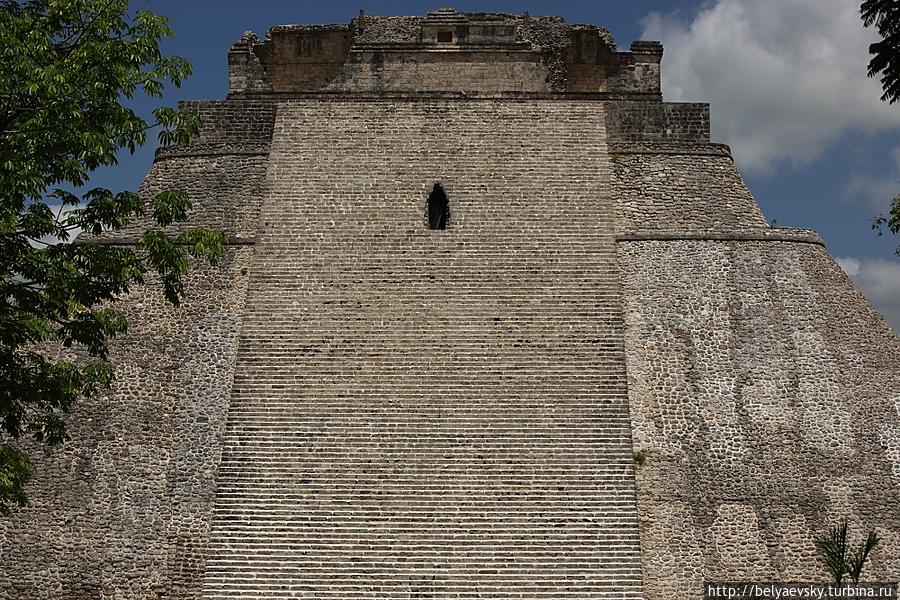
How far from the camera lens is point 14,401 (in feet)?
21.9

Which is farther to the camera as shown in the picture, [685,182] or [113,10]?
[685,182]

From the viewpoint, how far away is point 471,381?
34.3 ft

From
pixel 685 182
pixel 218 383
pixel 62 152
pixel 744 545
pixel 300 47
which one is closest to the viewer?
pixel 62 152

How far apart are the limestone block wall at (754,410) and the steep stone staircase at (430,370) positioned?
16.3 inches

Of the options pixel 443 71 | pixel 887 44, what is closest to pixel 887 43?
pixel 887 44

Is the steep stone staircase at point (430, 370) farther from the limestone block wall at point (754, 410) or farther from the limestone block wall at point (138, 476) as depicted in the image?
the limestone block wall at point (754, 410)

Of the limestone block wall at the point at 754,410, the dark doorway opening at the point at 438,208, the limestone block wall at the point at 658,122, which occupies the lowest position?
the limestone block wall at the point at 754,410

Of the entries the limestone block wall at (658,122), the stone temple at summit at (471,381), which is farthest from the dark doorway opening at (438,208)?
the limestone block wall at (658,122)

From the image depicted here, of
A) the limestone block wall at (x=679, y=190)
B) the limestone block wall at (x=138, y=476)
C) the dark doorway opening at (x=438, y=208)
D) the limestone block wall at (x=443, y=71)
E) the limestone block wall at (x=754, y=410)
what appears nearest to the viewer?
the limestone block wall at (x=138, y=476)

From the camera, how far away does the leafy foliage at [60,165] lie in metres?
6.26

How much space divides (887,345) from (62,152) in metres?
9.10

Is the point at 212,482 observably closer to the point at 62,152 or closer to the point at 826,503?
the point at 62,152

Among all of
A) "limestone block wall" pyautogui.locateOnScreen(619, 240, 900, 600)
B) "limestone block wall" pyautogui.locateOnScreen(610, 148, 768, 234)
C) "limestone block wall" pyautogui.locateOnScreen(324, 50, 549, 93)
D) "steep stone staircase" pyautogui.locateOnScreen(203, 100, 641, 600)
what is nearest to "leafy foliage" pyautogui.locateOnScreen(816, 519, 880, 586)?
"limestone block wall" pyautogui.locateOnScreen(619, 240, 900, 600)

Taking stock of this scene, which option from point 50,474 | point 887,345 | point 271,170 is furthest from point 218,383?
point 887,345
